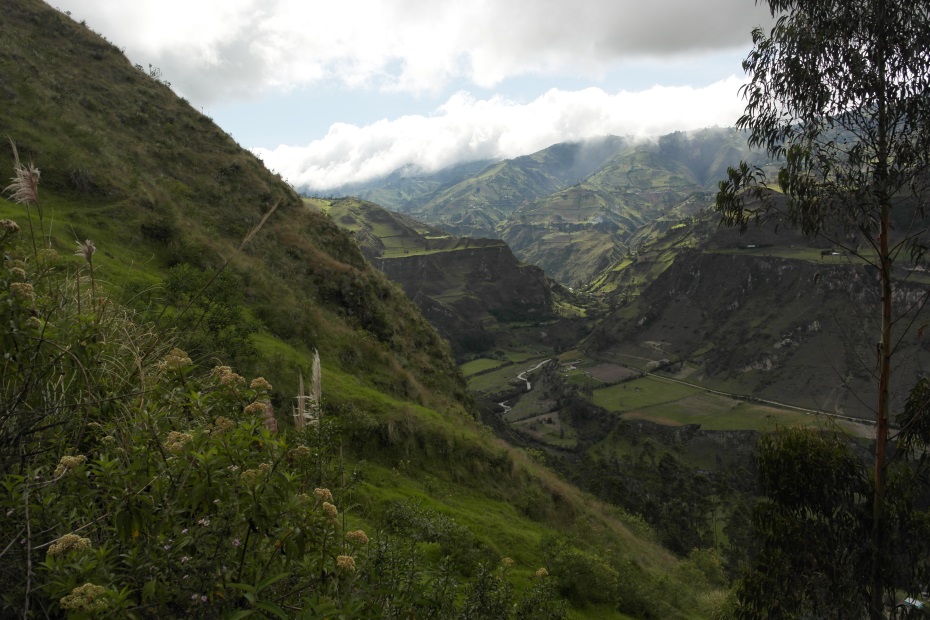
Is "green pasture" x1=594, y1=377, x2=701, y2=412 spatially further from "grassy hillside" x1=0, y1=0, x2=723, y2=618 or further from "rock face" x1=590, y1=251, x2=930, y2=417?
"grassy hillside" x1=0, y1=0, x2=723, y2=618

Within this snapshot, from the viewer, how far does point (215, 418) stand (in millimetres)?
3893

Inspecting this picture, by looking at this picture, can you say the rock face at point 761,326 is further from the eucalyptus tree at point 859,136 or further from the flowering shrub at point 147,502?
the flowering shrub at point 147,502

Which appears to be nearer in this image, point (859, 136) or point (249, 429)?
point (249, 429)

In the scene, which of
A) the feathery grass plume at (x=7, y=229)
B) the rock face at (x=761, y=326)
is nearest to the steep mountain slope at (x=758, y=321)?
the rock face at (x=761, y=326)

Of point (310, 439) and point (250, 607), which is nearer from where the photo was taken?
point (250, 607)

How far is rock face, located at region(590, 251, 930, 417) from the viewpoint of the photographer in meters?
116

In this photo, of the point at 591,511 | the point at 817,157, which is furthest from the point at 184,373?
the point at 591,511

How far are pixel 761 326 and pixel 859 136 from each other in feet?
520

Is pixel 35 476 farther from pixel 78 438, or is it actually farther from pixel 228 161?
pixel 228 161

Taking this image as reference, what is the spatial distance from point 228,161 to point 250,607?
1417 inches

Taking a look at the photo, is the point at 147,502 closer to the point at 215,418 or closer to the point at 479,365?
the point at 215,418

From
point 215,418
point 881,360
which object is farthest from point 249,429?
point 881,360

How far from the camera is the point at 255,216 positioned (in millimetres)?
29719

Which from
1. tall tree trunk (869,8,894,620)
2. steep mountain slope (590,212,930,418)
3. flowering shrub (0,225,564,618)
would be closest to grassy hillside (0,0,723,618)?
flowering shrub (0,225,564,618)
